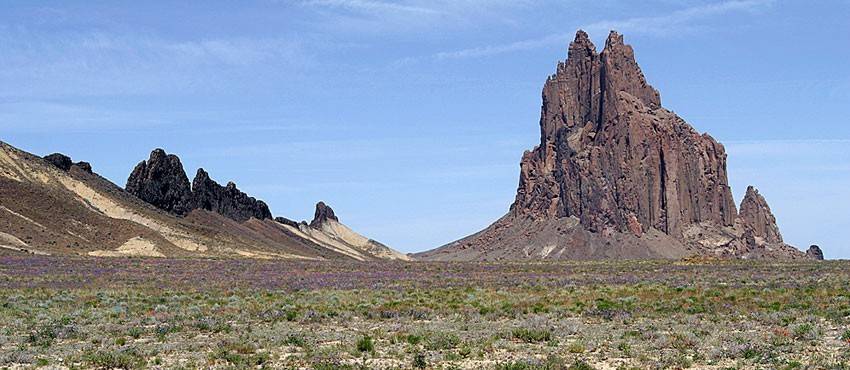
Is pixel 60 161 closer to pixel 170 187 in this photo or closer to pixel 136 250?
pixel 170 187

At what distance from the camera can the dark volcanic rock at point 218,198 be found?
18100cm

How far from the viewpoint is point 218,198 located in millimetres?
189250

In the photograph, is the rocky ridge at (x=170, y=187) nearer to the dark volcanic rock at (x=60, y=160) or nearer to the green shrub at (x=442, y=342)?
the dark volcanic rock at (x=60, y=160)

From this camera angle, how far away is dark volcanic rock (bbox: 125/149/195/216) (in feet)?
535

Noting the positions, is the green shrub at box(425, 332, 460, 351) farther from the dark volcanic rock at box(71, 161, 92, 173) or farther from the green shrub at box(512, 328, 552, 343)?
the dark volcanic rock at box(71, 161, 92, 173)

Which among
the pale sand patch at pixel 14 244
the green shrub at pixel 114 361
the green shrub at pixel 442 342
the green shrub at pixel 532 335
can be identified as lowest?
the green shrub at pixel 114 361

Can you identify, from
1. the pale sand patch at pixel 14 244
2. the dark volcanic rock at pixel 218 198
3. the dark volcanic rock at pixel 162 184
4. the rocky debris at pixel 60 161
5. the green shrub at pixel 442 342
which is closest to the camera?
the green shrub at pixel 442 342

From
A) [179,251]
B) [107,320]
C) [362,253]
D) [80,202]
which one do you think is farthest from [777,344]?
[362,253]

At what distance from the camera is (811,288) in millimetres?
41375

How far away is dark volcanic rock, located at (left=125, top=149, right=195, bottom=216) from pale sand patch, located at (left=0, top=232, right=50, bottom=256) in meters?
62.0

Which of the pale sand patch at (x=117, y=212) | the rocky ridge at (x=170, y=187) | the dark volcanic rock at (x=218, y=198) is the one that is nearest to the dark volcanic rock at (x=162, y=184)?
the rocky ridge at (x=170, y=187)

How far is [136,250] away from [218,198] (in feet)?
252

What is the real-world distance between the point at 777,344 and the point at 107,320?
19.8 meters

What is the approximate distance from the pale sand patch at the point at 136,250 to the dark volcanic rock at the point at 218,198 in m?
58.9
